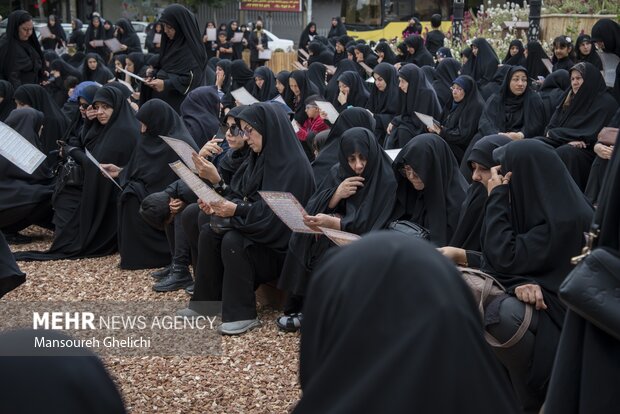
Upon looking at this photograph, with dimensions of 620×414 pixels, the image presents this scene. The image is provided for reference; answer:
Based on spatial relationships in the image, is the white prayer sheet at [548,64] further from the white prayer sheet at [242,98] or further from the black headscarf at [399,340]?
the black headscarf at [399,340]

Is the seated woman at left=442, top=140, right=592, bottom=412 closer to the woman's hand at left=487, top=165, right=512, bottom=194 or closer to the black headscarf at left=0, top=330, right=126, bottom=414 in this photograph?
the woman's hand at left=487, top=165, right=512, bottom=194

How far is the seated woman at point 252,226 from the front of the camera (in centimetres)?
536

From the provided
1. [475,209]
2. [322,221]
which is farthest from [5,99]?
[475,209]

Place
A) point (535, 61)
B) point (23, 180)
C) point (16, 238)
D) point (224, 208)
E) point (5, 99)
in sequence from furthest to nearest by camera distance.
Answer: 1. point (535, 61)
2. point (5, 99)
3. point (16, 238)
4. point (23, 180)
5. point (224, 208)

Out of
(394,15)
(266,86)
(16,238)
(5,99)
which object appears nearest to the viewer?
(16,238)

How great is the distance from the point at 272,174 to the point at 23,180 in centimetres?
320

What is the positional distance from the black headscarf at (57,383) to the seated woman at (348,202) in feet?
10.3

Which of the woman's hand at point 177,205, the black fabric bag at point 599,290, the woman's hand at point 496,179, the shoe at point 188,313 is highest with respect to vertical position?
the black fabric bag at point 599,290

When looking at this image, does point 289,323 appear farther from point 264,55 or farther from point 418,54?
point 264,55

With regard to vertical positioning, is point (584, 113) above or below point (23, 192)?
above

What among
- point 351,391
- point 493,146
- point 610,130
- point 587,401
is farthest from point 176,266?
point 351,391

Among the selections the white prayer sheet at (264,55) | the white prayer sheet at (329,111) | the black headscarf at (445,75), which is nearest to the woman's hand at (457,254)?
the white prayer sheet at (329,111)

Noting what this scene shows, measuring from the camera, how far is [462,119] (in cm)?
829

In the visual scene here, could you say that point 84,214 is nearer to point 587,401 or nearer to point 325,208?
point 325,208
